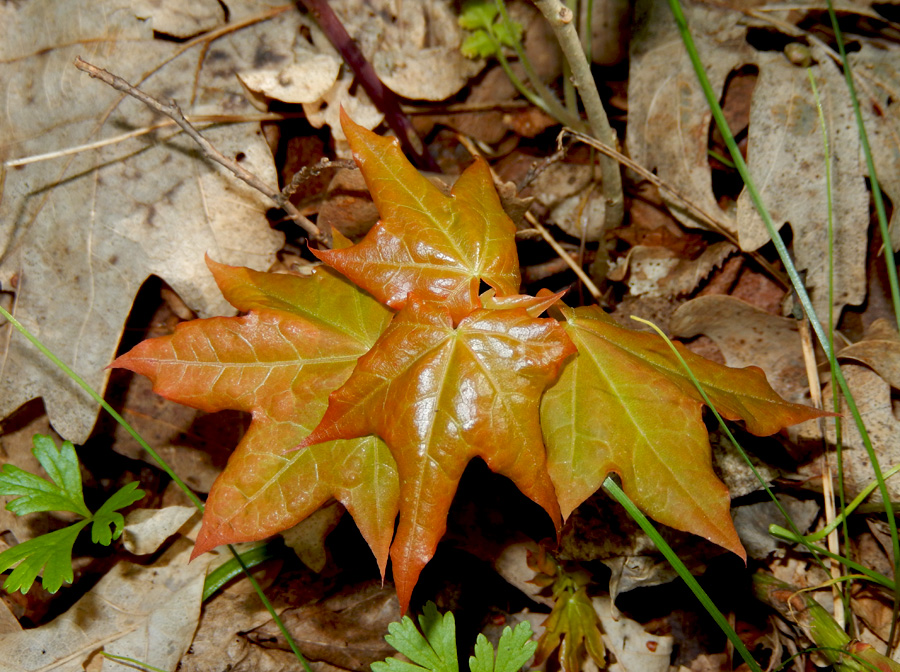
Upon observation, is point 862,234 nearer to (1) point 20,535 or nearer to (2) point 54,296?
(2) point 54,296

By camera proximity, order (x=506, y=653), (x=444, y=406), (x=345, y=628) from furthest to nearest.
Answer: (x=345, y=628)
(x=506, y=653)
(x=444, y=406)

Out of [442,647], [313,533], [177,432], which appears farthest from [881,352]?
[177,432]

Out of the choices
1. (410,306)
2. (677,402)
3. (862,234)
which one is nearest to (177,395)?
(410,306)

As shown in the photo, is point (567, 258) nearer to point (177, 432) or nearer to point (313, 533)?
point (313, 533)

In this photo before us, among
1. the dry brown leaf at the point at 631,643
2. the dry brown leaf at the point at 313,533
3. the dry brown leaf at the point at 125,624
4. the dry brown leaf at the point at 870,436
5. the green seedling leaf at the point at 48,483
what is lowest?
the dry brown leaf at the point at 631,643

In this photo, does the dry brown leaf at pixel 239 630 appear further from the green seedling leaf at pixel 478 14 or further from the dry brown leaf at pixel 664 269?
the green seedling leaf at pixel 478 14

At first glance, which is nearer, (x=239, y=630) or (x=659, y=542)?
(x=659, y=542)

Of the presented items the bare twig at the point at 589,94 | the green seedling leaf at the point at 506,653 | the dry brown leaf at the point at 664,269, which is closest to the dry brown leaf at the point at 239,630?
the green seedling leaf at the point at 506,653
